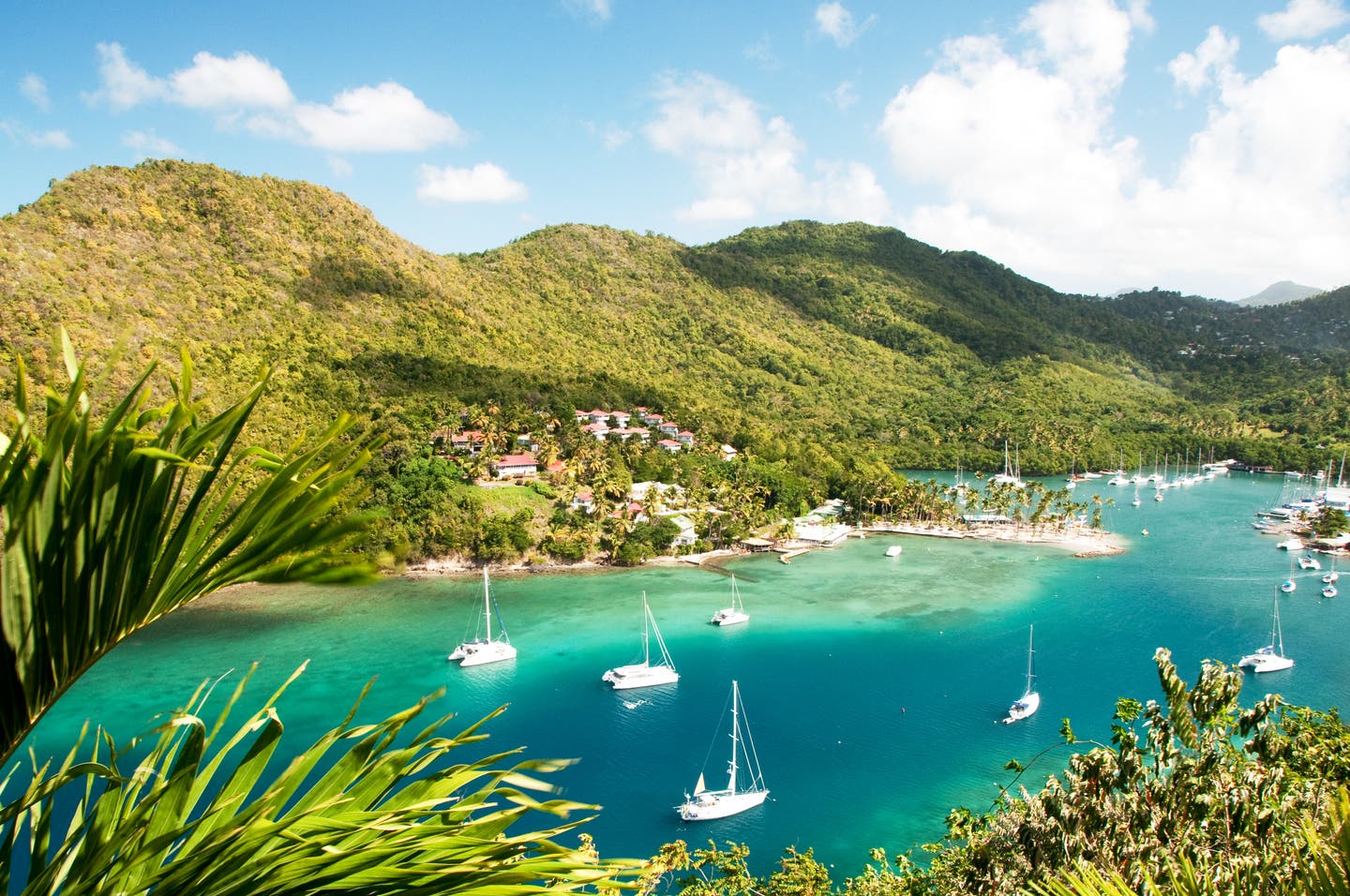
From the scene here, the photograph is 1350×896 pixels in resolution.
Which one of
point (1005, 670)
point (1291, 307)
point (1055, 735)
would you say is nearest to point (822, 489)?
point (1005, 670)

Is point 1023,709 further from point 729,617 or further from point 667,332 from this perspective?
point 667,332

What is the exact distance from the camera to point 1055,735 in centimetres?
2031

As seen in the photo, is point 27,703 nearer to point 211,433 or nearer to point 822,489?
point 211,433

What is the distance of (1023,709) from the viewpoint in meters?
21.1

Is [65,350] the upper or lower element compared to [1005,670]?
upper

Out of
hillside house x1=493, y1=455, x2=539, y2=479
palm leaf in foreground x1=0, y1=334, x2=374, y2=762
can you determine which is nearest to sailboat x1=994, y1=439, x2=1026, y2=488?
hillside house x1=493, y1=455, x2=539, y2=479

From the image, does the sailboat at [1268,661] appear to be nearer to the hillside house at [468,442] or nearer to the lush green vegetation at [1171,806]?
the lush green vegetation at [1171,806]

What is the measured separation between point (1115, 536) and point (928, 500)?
10206 millimetres

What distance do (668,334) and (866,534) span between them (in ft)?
149

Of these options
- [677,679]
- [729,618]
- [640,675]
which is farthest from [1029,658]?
[640,675]

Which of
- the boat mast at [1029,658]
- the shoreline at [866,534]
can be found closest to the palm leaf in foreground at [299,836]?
the boat mast at [1029,658]

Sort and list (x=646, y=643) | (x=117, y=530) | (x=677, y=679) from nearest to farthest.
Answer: (x=117, y=530)
(x=677, y=679)
(x=646, y=643)

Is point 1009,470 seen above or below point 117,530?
below

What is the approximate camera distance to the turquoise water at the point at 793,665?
709 inches
